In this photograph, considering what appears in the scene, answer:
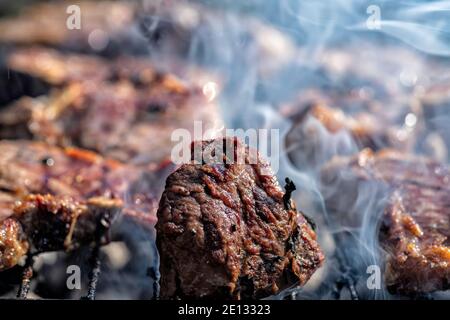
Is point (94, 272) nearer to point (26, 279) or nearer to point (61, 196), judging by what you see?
point (26, 279)

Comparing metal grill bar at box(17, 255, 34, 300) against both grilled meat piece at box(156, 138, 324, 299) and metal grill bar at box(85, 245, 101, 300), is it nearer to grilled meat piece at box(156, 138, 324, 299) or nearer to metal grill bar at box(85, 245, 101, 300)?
metal grill bar at box(85, 245, 101, 300)

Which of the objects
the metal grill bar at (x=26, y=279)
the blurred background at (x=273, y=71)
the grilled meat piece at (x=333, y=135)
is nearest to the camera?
the metal grill bar at (x=26, y=279)

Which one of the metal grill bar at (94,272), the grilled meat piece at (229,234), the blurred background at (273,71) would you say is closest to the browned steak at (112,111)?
the blurred background at (273,71)

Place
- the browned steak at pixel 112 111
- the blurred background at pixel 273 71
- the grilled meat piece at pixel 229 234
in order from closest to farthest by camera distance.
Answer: the grilled meat piece at pixel 229 234
the blurred background at pixel 273 71
the browned steak at pixel 112 111

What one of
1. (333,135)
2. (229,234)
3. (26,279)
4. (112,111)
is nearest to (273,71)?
(333,135)

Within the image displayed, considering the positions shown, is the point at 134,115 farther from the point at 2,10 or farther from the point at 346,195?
the point at 2,10

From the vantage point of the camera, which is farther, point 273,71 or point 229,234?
point 273,71

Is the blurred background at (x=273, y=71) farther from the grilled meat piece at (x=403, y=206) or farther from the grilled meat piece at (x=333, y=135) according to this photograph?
the grilled meat piece at (x=403, y=206)
